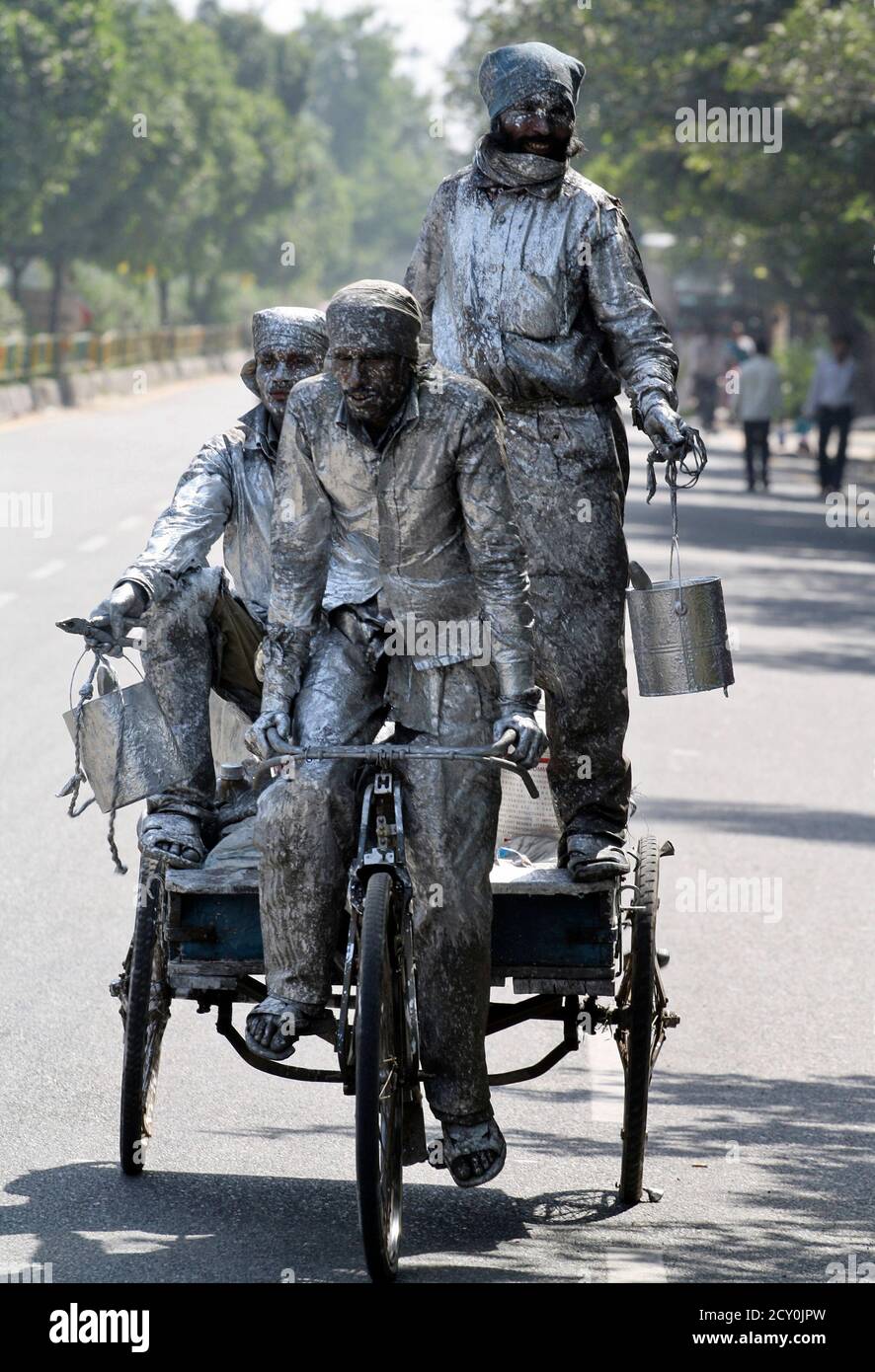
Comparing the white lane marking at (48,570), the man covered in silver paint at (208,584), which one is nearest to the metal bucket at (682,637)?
the man covered in silver paint at (208,584)

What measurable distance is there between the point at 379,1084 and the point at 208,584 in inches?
64.6

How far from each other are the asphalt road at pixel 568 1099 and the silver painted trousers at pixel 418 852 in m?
0.50

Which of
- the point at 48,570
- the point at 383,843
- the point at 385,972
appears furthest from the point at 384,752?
the point at 48,570

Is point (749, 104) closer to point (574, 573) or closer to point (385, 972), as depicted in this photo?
point (574, 573)

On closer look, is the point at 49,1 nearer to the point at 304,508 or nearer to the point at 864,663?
the point at 864,663

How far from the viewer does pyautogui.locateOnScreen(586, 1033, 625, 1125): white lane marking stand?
22.2 ft

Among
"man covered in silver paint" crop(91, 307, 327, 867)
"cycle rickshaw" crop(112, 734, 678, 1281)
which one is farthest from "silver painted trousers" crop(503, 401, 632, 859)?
"man covered in silver paint" crop(91, 307, 327, 867)

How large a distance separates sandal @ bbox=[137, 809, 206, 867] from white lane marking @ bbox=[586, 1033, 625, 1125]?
1315 mm

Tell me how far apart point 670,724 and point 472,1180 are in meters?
8.85

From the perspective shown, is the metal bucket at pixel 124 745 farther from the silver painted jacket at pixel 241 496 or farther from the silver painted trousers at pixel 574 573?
the silver painted trousers at pixel 574 573

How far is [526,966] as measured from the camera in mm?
5609

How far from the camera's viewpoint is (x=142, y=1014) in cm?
578

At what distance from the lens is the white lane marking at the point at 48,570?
19.7 metres

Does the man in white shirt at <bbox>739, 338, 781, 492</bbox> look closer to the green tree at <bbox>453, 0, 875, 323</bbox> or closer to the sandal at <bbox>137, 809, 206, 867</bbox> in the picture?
the green tree at <bbox>453, 0, 875, 323</bbox>
